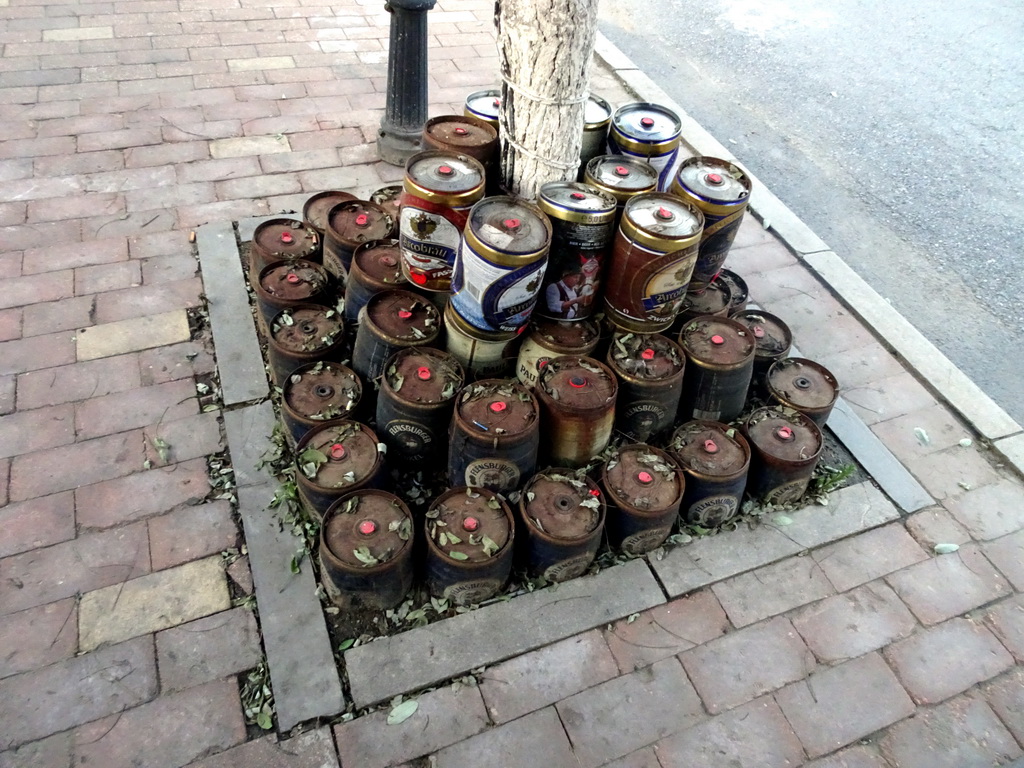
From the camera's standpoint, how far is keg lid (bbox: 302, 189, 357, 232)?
3.98 meters

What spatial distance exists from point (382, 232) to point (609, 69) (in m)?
4.02

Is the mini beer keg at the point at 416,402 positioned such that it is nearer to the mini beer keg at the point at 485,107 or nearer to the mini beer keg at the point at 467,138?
the mini beer keg at the point at 467,138

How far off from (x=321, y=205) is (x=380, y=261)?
0.89m

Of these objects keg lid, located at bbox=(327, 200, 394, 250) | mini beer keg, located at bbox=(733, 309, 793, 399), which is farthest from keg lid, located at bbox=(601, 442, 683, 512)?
keg lid, located at bbox=(327, 200, 394, 250)

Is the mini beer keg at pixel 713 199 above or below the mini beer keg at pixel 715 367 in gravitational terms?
above

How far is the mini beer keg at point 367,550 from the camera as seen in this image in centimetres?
260

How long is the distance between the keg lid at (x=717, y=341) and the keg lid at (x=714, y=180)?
577 millimetres

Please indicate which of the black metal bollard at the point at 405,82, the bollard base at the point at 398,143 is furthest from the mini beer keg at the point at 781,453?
the bollard base at the point at 398,143

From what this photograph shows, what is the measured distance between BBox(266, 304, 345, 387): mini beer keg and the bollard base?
2.04m

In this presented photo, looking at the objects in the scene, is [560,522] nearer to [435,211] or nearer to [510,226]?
[510,226]

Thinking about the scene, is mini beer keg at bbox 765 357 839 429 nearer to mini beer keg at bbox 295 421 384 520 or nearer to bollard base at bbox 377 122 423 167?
mini beer keg at bbox 295 421 384 520

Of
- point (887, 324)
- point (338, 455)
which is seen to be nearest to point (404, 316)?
point (338, 455)

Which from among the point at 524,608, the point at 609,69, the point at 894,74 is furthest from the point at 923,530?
the point at 894,74

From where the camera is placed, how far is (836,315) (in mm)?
4375
